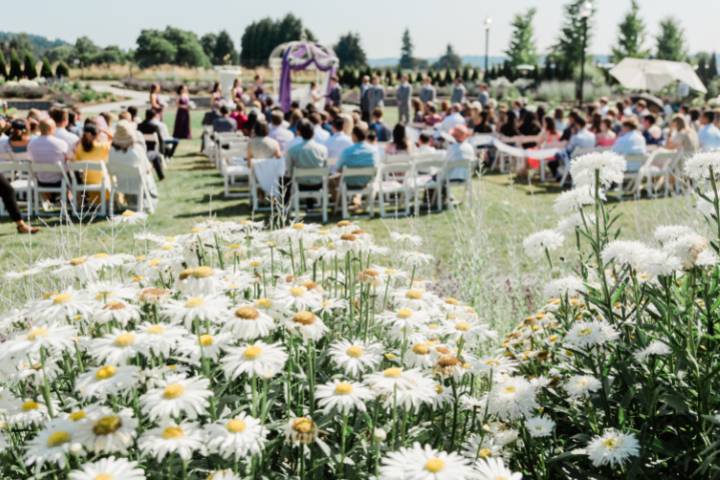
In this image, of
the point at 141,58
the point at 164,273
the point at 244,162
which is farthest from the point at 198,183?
the point at 141,58

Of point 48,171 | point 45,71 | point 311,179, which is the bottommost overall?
point 311,179

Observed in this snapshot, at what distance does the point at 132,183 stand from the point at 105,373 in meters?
8.36

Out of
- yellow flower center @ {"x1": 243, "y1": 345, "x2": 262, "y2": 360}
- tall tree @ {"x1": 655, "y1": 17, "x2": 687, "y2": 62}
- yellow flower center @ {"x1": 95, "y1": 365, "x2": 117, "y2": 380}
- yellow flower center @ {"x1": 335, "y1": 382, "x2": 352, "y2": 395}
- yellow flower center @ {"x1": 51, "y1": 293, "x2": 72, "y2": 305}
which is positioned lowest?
yellow flower center @ {"x1": 335, "y1": 382, "x2": 352, "y2": 395}

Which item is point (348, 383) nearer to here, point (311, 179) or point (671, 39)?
point (311, 179)

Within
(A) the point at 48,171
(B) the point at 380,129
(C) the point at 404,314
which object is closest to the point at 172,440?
(C) the point at 404,314

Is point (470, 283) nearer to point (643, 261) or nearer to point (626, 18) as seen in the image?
point (643, 261)

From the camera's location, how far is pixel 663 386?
2.25m

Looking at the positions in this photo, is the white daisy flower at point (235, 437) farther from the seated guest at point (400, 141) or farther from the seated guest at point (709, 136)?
the seated guest at point (709, 136)

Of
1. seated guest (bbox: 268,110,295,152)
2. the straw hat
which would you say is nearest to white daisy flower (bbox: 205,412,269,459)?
the straw hat

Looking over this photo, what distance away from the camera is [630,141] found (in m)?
11.4

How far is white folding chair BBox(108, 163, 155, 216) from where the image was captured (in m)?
9.54

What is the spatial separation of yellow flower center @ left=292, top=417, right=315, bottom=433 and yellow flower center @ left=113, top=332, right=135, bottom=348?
48 centimetres

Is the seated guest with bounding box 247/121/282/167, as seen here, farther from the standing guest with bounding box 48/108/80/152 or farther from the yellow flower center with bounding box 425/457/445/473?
the yellow flower center with bounding box 425/457/445/473

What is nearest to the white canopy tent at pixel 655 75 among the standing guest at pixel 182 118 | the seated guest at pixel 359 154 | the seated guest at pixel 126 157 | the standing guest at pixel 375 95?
the standing guest at pixel 375 95
